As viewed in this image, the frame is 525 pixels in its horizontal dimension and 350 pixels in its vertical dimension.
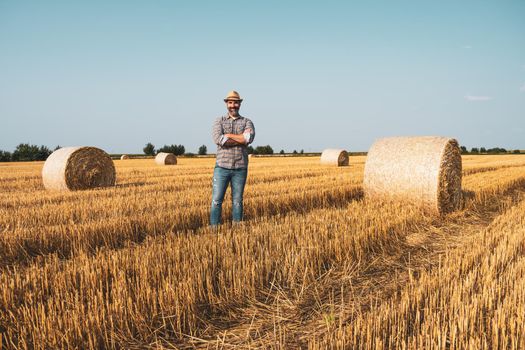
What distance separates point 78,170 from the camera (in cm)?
1212

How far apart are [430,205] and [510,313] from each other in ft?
17.9

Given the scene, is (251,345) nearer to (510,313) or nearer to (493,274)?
(510,313)

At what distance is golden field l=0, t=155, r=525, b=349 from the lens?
2.82 meters

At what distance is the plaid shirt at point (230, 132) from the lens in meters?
6.24

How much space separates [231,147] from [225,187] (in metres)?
0.71

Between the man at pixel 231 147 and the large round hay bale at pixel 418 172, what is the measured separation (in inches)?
165

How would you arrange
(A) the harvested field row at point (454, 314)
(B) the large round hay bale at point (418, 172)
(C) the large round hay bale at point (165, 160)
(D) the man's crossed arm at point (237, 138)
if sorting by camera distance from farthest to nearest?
(C) the large round hay bale at point (165, 160), (B) the large round hay bale at point (418, 172), (D) the man's crossed arm at point (237, 138), (A) the harvested field row at point (454, 314)

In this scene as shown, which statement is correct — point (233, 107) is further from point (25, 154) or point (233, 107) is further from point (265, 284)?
point (25, 154)

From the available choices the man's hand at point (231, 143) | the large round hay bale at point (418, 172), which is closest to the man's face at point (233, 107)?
the man's hand at point (231, 143)

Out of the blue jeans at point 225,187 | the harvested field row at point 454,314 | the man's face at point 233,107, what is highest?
the man's face at point 233,107

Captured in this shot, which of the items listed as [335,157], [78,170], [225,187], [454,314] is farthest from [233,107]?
[335,157]

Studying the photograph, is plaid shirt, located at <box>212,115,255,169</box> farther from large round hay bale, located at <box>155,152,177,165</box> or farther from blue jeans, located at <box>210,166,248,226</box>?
large round hay bale, located at <box>155,152,177,165</box>

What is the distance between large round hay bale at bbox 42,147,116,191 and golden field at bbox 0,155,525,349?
4.89 meters

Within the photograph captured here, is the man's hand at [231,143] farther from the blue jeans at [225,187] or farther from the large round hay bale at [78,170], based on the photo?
the large round hay bale at [78,170]
